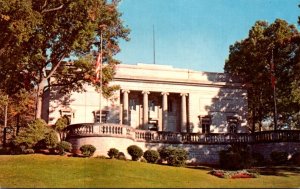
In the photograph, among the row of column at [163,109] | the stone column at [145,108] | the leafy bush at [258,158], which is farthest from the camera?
the stone column at [145,108]

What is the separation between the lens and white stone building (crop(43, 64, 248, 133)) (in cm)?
5409

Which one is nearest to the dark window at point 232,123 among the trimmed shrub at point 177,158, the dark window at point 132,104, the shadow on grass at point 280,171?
the dark window at point 132,104

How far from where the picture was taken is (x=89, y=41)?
127 ft

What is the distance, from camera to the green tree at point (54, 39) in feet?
95.6

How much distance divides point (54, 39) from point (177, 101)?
2419 cm

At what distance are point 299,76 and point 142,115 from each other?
19.9m

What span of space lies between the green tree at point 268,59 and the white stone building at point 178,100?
98.9 inches

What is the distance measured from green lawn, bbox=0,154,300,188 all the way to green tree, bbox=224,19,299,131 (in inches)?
935

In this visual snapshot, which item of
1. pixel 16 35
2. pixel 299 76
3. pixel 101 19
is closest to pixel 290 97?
pixel 299 76

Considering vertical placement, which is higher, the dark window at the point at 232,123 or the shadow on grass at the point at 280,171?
the dark window at the point at 232,123

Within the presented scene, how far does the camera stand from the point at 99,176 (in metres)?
23.2

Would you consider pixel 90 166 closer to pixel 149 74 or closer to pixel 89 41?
pixel 89 41

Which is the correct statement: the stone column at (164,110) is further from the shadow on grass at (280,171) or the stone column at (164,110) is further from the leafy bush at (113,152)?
the shadow on grass at (280,171)

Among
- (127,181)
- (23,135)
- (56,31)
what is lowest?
(127,181)
